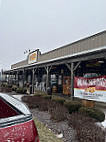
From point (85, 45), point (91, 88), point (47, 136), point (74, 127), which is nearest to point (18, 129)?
point (47, 136)

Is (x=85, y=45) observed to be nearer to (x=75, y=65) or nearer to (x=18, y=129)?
(x=75, y=65)

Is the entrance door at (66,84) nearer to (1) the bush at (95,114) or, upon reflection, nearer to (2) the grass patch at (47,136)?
(1) the bush at (95,114)

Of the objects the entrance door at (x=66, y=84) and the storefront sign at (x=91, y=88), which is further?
the entrance door at (x=66, y=84)

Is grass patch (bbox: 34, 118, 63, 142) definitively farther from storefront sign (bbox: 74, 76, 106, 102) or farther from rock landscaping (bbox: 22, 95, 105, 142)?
storefront sign (bbox: 74, 76, 106, 102)

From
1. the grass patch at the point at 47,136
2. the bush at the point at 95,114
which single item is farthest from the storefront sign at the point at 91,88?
the grass patch at the point at 47,136

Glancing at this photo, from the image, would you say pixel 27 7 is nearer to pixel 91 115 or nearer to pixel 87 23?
pixel 87 23

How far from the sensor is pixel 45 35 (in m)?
51.5

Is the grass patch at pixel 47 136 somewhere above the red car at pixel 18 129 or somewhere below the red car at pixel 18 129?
below

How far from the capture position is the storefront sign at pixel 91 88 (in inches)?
242

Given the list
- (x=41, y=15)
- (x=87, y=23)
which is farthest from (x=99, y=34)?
(x=41, y=15)

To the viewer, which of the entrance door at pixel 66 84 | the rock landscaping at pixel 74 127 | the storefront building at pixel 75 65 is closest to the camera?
the rock landscaping at pixel 74 127

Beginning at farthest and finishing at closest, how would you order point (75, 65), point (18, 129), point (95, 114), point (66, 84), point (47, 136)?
point (66, 84) < point (75, 65) < point (95, 114) < point (47, 136) < point (18, 129)

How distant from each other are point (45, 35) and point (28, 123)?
5242 cm

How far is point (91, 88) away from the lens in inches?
264
